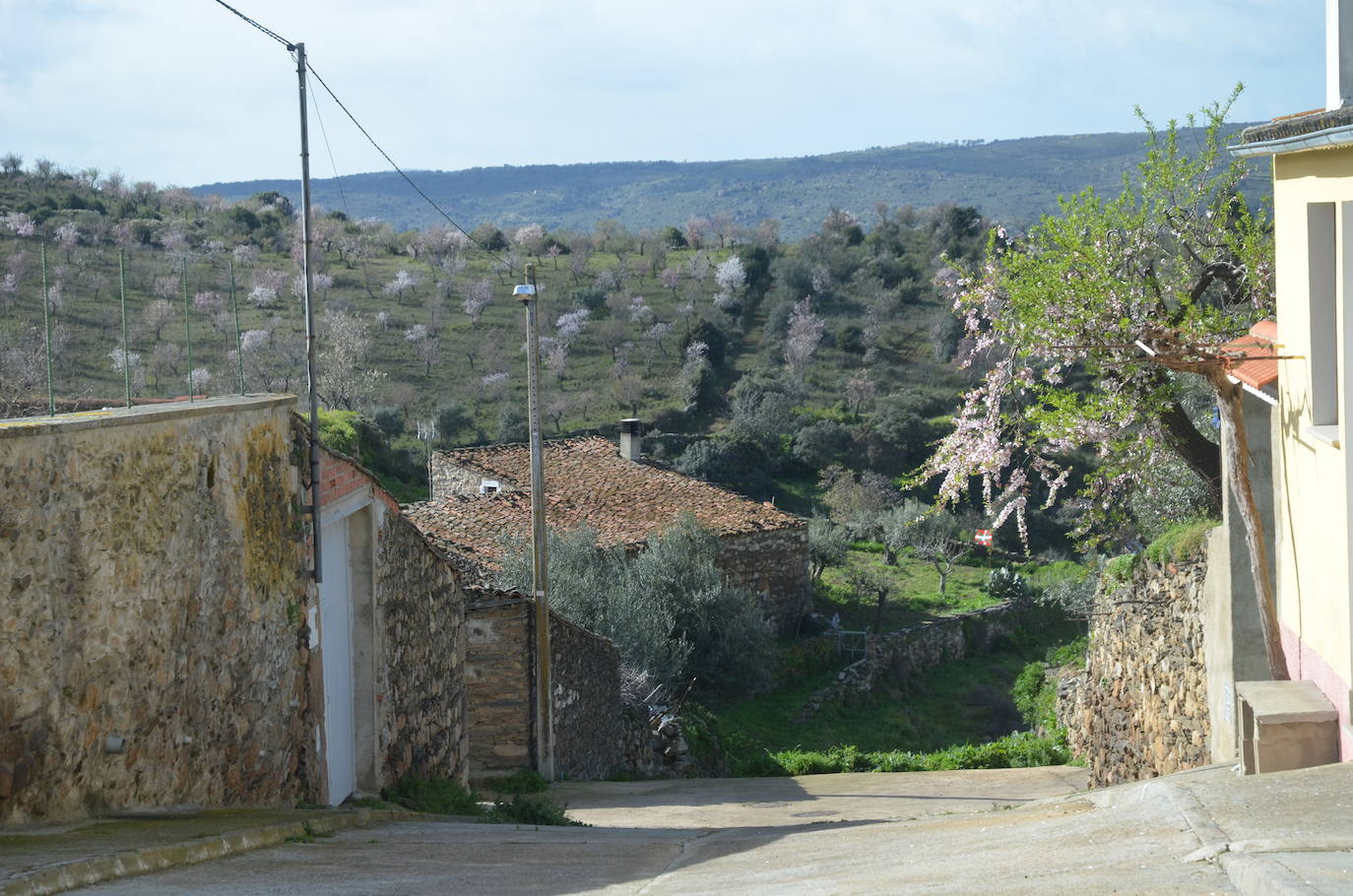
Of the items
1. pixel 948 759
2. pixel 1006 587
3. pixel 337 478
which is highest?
pixel 337 478

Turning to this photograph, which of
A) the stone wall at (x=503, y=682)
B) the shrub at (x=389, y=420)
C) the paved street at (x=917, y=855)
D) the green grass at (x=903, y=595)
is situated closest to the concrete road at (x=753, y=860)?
the paved street at (x=917, y=855)

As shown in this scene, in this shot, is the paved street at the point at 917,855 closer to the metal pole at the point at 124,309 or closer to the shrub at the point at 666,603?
the metal pole at the point at 124,309

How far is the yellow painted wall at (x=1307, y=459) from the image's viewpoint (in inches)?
232

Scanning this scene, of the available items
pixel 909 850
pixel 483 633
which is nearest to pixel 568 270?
pixel 483 633

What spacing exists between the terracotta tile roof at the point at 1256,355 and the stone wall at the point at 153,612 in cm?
587

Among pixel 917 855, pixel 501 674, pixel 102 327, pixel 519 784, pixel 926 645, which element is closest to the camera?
pixel 917 855

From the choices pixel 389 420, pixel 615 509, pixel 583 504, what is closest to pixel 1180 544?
pixel 615 509

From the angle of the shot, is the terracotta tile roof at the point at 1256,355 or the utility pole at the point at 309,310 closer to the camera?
the terracotta tile roof at the point at 1256,355

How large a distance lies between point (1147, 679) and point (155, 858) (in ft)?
31.8

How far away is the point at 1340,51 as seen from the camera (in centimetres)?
684

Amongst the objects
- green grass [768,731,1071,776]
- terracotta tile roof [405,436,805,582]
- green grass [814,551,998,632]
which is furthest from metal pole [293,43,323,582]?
green grass [814,551,998,632]

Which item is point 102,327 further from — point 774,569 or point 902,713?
point 774,569

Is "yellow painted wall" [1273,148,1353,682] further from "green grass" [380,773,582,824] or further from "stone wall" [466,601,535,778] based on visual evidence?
"stone wall" [466,601,535,778]

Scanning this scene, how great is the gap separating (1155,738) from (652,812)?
4.75 metres
